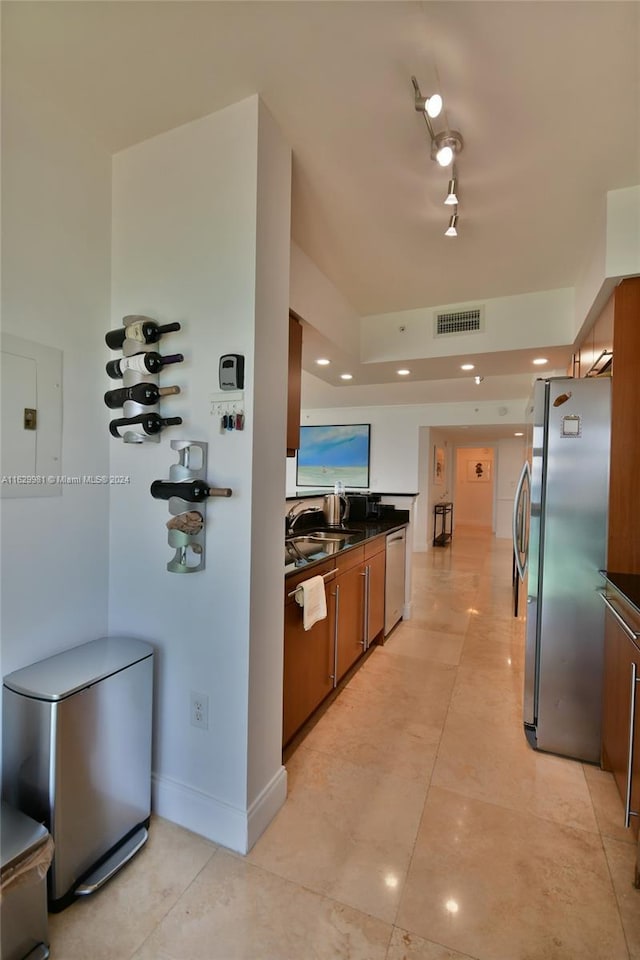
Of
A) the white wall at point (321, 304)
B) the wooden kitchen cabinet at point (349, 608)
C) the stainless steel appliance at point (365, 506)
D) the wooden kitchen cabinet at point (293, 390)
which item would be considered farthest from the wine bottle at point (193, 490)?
the stainless steel appliance at point (365, 506)

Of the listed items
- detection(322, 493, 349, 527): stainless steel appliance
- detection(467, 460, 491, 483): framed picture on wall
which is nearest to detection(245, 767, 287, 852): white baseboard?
detection(322, 493, 349, 527): stainless steel appliance

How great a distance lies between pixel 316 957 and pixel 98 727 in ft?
3.02

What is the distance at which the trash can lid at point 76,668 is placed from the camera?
1.31m

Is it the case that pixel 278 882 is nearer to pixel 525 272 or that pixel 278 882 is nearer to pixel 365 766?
pixel 365 766

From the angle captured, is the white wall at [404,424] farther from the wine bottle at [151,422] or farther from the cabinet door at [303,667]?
the wine bottle at [151,422]

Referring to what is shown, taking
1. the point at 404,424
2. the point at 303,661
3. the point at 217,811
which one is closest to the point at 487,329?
the point at 303,661

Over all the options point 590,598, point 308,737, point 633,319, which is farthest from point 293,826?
point 633,319

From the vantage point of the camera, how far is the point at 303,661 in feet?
6.92

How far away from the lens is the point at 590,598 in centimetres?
211

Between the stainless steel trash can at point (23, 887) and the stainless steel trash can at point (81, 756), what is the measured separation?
115mm

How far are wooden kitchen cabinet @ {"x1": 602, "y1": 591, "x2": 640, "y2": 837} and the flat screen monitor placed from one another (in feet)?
21.2

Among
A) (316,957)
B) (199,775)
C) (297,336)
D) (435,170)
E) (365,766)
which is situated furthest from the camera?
(297,336)

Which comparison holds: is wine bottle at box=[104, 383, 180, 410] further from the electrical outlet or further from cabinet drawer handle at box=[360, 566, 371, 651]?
cabinet drawer handle at box=[360, 566, 371, 651]

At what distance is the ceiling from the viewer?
1.27 meters
